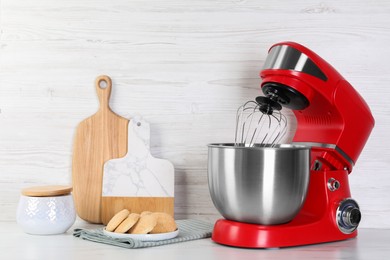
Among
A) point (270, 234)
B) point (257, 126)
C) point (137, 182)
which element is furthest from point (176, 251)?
point (257, 126)

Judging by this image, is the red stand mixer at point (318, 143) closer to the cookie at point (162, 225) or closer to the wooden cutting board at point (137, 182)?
the cookie at point (162, 225)

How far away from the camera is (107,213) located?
158 centimetres

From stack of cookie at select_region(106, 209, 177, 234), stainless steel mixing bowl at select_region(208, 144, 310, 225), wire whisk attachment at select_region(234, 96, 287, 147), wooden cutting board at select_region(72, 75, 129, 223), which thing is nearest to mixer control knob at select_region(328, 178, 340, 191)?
stainless steel mixing bowl at select_region(208, 144, 310, 225)

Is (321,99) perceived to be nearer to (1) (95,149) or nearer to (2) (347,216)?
(2) (347,216)

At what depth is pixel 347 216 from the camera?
1.40m

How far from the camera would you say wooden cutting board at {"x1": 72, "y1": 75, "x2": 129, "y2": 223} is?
5.26ft

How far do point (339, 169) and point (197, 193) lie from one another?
0.39m

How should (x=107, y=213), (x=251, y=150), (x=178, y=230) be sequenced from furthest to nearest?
(x=107, y=213) < (x=178, y=230) < (x=251, y=150)

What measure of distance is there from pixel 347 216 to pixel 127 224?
1.62 feet

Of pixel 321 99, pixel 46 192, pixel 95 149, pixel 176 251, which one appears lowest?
pixel 176 251

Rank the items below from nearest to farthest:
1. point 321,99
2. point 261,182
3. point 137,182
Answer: point 261,182, point 321,99, point 137,182

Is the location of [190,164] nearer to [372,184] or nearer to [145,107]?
[145,107]

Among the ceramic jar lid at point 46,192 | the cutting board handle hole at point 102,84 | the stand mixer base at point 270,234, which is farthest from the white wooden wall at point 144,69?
the stand mixer base at point 270,234

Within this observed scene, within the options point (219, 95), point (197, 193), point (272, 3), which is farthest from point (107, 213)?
point (272, 3)
